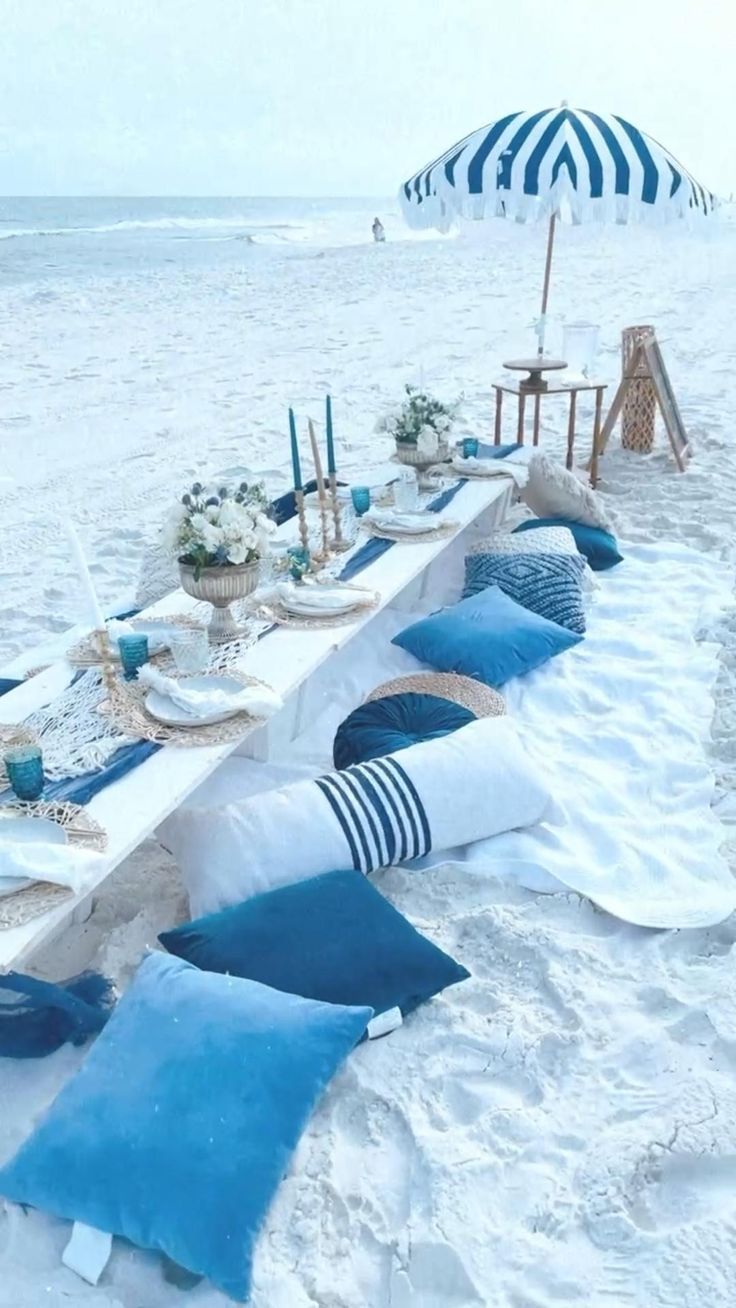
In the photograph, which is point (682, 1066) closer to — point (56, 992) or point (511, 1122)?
point (511, 1122)

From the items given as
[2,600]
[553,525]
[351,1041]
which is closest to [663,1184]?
[351,1041]

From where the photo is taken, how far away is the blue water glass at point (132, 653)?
8.04 ft

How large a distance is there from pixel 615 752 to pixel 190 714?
135 centimetres

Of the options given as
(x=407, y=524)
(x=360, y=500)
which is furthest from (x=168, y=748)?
(x=360, y=500)

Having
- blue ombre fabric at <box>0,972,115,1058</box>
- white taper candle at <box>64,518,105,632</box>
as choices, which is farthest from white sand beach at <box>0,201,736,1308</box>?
white taper candle at <box>64,518,105,632</box>

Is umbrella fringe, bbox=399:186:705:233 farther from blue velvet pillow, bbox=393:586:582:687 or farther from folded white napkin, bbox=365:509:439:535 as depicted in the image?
blue velvet pillow, bbox=393:586:582:687

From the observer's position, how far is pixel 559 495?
14.6 feet

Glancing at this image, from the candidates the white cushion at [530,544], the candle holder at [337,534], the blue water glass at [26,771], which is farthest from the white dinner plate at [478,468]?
the blue water glass at [26,771]

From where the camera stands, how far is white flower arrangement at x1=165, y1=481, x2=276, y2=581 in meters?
2.39

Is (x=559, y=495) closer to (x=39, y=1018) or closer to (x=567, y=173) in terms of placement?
(x=567, y=173)

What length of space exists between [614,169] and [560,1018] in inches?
155

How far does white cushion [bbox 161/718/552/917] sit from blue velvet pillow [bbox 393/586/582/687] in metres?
0.59

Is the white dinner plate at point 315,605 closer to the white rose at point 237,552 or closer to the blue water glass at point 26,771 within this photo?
the white rose at point 237,552

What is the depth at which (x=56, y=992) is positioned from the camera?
70.7 inches
